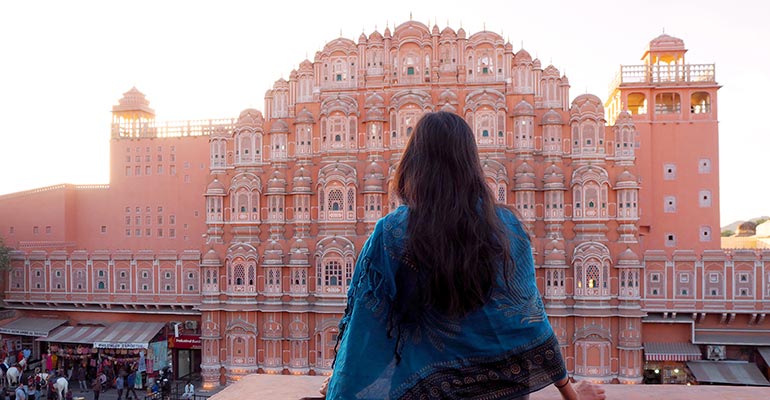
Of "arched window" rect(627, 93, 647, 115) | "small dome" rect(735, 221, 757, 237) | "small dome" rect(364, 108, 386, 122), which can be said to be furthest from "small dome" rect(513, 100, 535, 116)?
"small dome" rect(735, 221, 757, 237)

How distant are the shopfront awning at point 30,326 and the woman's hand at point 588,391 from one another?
2552cm

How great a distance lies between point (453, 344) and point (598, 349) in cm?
1998

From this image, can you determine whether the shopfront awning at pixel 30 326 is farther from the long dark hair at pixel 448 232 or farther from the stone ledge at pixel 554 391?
the long dark hair at pixel 448 232

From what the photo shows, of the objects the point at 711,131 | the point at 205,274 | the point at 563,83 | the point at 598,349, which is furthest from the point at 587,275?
Answer: the point at 205,274

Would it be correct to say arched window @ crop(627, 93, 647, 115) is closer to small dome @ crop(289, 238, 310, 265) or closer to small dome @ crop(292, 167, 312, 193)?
small dome @ crop(292, 167, 312, 193)

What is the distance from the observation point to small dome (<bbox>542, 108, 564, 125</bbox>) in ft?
69.9

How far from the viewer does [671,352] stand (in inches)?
793

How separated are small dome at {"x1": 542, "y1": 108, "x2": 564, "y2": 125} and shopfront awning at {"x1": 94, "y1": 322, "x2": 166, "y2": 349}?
643 inches

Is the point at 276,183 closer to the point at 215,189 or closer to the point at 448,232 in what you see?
the point at 215,189

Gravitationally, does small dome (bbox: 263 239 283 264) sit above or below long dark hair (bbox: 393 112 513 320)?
below

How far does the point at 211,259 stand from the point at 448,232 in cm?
2116

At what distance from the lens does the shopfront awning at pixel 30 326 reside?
2339 cm

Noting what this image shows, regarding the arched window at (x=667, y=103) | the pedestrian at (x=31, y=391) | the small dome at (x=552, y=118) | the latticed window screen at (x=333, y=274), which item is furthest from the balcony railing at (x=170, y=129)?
the arched window at (x=667, y=103)

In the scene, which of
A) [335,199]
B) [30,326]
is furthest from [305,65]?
[30,326]
